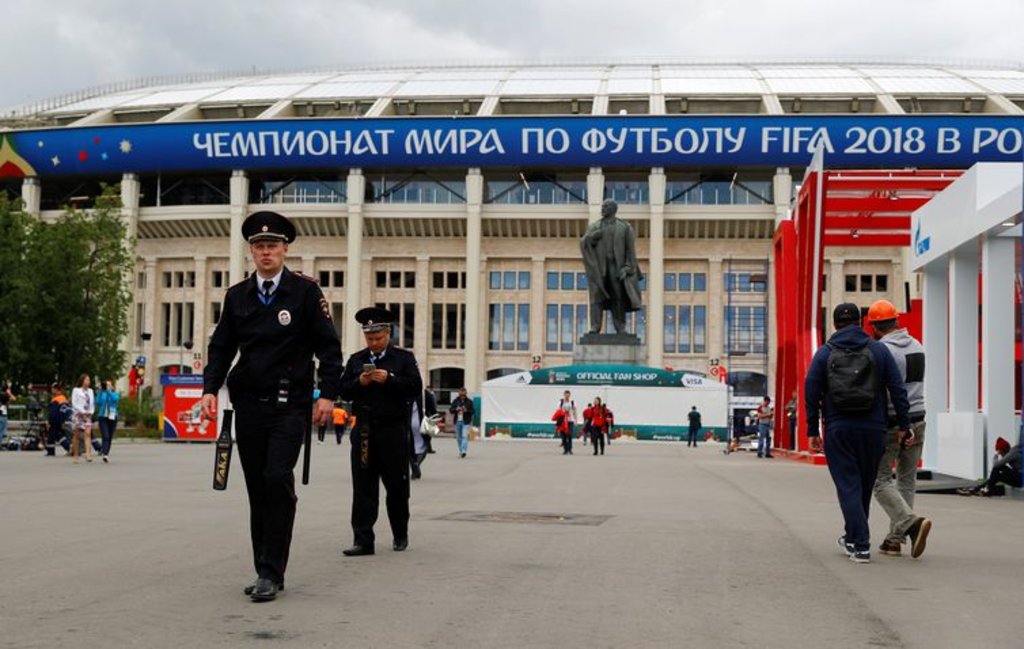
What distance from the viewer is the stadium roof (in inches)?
2625

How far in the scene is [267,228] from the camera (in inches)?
261

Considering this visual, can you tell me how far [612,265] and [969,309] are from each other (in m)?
22.1

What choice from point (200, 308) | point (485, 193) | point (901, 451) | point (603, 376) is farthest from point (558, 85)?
point (901, 451)

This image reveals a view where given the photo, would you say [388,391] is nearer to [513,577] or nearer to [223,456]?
[513,577]

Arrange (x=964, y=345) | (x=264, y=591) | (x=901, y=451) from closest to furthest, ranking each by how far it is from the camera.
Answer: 1. (x=264, y=591)
2. (x=901, y=451)
3. (x=964, y=345)

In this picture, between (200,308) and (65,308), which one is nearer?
(65,308)

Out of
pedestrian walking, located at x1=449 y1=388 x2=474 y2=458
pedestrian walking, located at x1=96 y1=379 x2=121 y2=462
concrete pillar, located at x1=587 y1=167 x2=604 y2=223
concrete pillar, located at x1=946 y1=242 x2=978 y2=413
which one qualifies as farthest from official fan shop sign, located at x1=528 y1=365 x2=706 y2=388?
concrete pillar, located at x1=946 y1=242 x2=978 y2=413

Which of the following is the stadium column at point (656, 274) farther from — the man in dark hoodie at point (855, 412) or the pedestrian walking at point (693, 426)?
the man in dark hoodie at point (855, 412)

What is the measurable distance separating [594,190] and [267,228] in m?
58.2

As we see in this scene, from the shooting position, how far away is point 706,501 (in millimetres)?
13859

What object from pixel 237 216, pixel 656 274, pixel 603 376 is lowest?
pixel 603 376

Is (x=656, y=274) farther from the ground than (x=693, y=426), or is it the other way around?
(x=656, y=274)

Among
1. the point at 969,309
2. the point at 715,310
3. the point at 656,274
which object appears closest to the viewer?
the point at 969,309

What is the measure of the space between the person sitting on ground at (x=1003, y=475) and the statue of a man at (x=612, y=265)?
24418 millimetres
